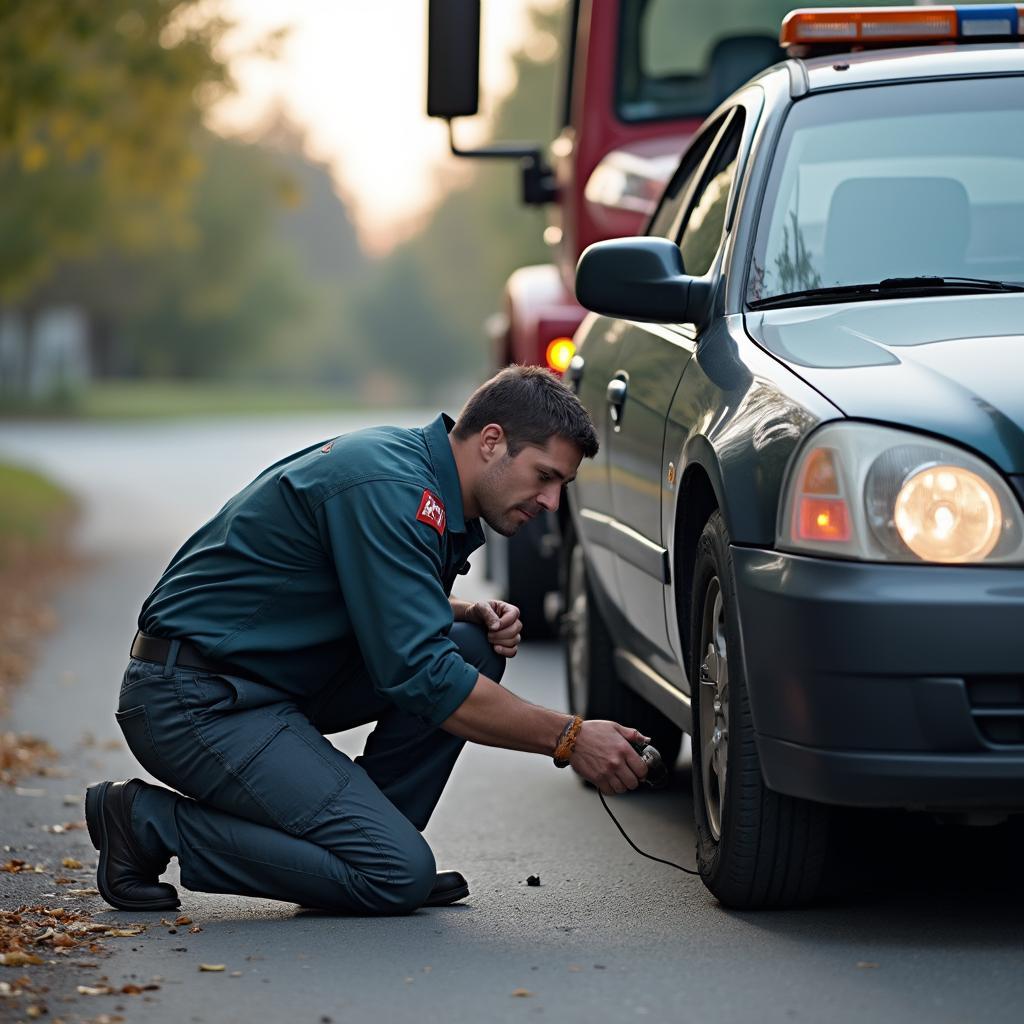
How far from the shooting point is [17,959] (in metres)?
4.41

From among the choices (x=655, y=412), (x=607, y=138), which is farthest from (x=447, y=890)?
(x=607, y=138)

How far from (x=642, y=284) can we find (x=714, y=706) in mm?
1031

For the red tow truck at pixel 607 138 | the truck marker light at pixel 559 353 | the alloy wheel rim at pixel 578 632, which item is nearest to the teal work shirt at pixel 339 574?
the alloy wheel rim at pixel 578 632

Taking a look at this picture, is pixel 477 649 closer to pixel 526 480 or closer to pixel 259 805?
pixel 526 480

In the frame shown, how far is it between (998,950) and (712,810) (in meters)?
0.76

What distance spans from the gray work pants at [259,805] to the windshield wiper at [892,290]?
142 centimetres

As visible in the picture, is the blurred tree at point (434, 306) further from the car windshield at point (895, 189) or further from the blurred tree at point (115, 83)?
the car windshield at point (895, 189)

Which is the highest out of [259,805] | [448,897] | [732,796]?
[732,796]

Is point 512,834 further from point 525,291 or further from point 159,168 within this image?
point 159,168

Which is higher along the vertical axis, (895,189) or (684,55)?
(684,55)

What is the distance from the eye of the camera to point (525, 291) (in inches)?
388

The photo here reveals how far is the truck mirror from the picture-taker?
7.70m

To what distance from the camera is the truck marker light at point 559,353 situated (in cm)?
912

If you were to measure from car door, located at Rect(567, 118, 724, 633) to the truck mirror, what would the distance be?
4.13ft
